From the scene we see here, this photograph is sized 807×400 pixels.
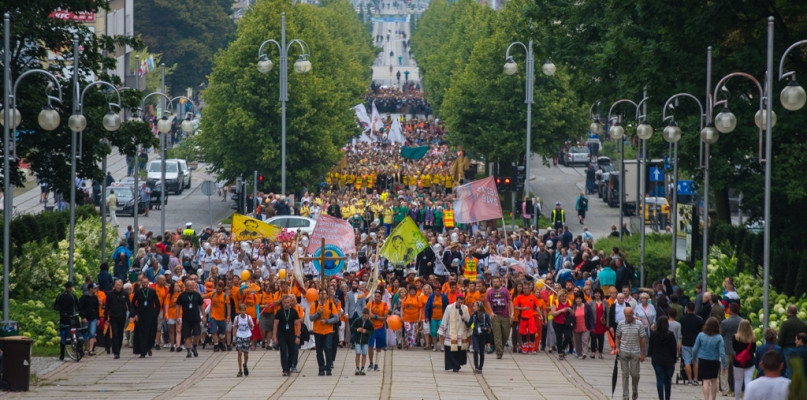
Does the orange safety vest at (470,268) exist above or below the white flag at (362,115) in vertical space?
below

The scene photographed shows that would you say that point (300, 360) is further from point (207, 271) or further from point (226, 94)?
point (226, 94)

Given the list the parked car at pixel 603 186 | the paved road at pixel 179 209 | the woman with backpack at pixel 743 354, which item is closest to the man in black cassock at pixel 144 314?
the woman with backpack at pixel 743 354

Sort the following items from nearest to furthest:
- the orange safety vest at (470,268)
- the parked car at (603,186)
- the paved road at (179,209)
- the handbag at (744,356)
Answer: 1. the handbag at (744,356)
2. the orange safety vest at (470,268)
3. the paved road at (179,209)
4. the parked car at (603,186)

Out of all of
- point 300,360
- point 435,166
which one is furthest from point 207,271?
point 435,166

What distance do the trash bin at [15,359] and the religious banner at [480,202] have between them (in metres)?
18.2

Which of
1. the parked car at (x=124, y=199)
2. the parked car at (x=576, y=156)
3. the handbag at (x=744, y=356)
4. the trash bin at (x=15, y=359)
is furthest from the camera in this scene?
the parked car at (x=576, y=156)

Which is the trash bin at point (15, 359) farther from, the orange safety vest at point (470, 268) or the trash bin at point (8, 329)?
the orange safety vest at point (470, 268)

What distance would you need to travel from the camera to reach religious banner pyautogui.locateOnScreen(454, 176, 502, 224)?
41125 mm

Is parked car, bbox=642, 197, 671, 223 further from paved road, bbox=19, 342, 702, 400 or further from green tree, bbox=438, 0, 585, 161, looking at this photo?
paved road, bbox=19, 342, 702, 400

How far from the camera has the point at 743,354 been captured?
22016 mm

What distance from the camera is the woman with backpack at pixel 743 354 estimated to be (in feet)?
71.5

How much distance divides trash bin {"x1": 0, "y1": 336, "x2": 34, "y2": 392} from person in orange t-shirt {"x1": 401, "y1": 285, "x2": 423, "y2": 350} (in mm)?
8460

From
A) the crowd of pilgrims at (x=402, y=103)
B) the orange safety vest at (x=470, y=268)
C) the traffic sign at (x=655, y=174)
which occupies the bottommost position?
the orange safety vest at (x=470, y=268)

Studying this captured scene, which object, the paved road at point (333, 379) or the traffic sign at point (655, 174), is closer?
the paved road at point (333, 379)
